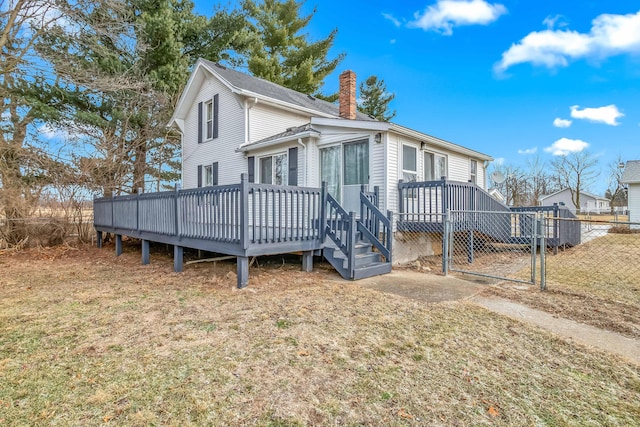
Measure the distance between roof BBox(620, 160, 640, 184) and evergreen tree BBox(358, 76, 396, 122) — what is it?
16.5 metres

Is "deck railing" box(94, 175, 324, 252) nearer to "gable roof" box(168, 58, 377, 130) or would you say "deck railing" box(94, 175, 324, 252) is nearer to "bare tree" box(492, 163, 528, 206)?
"gable roof" box(168, 58, 377, 130)

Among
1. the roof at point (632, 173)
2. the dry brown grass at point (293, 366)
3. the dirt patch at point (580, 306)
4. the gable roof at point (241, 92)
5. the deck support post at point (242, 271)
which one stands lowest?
the dry brown grass at point (293, 366)

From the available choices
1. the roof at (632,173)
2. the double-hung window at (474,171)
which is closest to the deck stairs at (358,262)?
the double-hung window at (474,171)

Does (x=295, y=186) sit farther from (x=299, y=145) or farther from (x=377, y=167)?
(x=299, y=145)

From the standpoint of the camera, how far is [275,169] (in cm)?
1062

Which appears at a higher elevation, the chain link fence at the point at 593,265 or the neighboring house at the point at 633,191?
the neighboring house at the point at 633,191

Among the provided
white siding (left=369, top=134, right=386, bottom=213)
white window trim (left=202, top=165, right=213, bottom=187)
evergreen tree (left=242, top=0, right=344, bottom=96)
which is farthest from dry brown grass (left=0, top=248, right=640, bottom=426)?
evergreen tree (left=242, top=0, right=344, bottom=96)

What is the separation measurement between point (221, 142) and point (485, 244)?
952cm

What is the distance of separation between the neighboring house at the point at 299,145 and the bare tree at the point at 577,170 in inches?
1187

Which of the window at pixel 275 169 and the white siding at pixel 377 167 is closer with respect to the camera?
the white siding at pixel 377 167

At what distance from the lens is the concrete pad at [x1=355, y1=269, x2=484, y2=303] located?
4.98 meters

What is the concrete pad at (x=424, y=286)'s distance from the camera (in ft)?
16.4

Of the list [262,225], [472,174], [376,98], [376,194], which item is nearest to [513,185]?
[376,98]

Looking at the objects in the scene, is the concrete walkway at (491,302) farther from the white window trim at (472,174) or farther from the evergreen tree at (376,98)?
the evergreen tree at (376,98)
